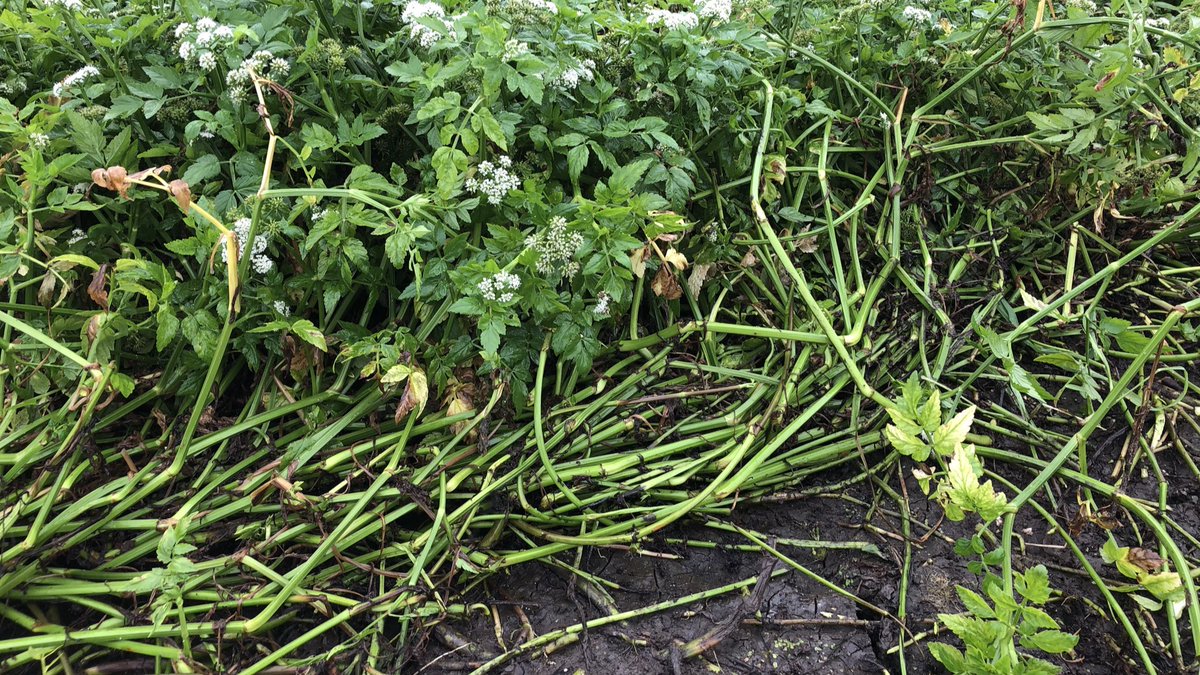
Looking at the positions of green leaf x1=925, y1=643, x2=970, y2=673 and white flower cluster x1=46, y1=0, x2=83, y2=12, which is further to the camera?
white flower cluster x1=46, y1=0, x2=83, y2=12

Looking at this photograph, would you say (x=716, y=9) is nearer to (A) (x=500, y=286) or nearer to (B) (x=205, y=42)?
(A) (x=500, y=286)

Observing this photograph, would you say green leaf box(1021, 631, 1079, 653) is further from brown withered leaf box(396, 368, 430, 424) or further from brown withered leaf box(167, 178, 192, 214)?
brown withered leaf box(167, 178, 192, 214)

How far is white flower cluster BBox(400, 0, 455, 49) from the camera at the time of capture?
1.69m

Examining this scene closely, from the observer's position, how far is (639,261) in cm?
185

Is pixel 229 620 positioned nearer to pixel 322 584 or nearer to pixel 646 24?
pixel 322 584

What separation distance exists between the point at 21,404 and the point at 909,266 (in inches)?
92.3

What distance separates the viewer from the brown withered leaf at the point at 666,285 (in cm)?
188

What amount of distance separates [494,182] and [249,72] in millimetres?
562

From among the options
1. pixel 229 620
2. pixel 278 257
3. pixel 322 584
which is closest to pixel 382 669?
pixel 322 584

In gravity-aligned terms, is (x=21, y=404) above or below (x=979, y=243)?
above

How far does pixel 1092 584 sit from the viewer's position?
5.33ft

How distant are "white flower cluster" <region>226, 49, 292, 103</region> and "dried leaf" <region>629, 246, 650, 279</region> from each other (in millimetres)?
951

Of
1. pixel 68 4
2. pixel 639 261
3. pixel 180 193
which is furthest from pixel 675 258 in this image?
pixel 68 4

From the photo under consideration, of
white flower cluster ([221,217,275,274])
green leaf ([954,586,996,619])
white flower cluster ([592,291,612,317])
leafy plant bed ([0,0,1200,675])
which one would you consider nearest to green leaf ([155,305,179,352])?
leafy plant bed ([0,0,1200,675])
